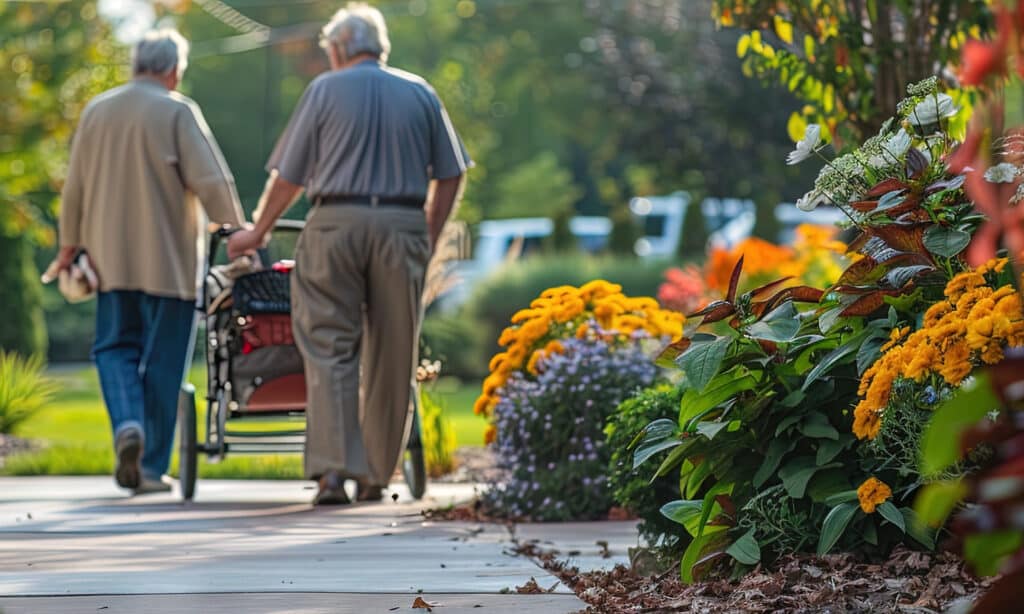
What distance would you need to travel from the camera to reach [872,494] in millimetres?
3762

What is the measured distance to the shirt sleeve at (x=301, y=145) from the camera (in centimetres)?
711

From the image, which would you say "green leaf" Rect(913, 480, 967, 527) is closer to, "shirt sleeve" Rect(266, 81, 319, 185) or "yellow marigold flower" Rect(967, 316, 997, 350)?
"yellow marigold flower" Rect(967, 316, 997, 350)

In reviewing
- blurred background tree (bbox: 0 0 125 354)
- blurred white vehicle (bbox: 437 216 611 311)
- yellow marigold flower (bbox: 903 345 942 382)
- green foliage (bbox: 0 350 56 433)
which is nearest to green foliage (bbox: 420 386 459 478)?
green foliage (bbox: 0 350 56 433)

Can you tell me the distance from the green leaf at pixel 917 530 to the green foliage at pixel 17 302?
1839 cm

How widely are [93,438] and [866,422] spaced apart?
407 inches

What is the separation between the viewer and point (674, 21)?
110ft

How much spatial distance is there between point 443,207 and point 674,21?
27.0 metres

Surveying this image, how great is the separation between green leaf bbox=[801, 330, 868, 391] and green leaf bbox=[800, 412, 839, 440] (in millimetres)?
79

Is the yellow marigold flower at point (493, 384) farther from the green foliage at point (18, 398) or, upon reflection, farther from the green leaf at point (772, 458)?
the green foliage at point (18, 398)

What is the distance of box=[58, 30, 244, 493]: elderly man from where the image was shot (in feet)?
26.4

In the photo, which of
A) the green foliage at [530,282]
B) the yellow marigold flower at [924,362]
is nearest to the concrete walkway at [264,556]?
the yellow marigold flower at [924,362]

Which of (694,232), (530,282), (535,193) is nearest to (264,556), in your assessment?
(530,282)

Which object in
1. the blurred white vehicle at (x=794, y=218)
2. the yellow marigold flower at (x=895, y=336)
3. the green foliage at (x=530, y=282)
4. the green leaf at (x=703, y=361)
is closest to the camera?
the yellow marigold flower at (x=895, y=336)

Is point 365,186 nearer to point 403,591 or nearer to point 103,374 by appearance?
point 103,374
